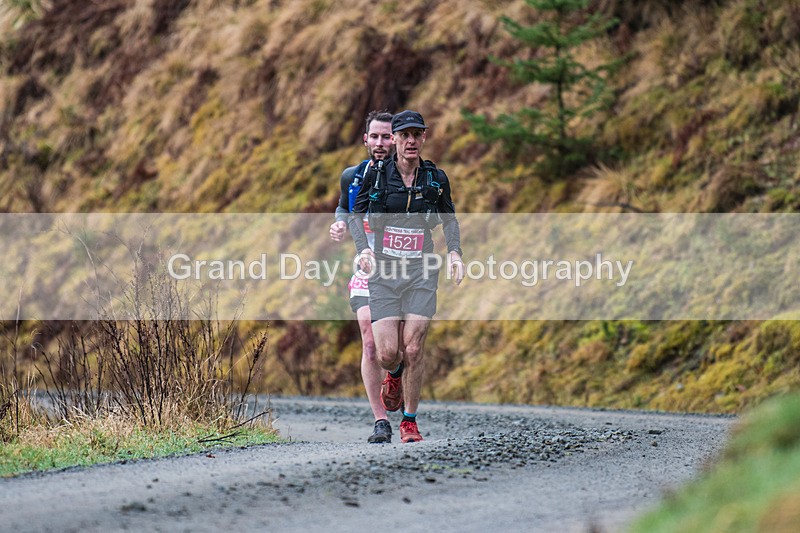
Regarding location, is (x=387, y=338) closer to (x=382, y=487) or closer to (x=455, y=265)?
A: (x=455, y=265)

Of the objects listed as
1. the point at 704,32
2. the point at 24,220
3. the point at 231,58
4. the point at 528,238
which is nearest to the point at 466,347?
the point at 528,238

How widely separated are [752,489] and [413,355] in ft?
16.6

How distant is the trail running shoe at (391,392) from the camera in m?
8.79

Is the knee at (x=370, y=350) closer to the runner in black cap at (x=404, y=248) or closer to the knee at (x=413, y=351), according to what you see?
the runner in black cap at (x=404, y=248)

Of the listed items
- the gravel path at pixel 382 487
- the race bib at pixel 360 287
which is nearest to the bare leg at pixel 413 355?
the race bib at pixel 360 287

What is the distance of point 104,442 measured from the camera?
24.2ft

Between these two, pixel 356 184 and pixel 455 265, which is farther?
pixel 356 184

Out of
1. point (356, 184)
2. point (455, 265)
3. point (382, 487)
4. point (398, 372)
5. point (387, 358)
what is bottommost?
point (382, 487)

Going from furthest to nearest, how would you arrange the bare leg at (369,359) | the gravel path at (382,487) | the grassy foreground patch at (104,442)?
1. the bare leg at (369,359)
2. the grassy foreground patch at (104,442)
3. the gravel path at (382,487)

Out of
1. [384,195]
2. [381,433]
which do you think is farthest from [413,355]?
[384,195]

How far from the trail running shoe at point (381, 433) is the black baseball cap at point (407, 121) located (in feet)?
6.95

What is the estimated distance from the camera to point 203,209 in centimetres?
2548

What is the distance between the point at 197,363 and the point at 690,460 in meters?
3.70

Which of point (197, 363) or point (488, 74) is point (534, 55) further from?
point (197, 363)
